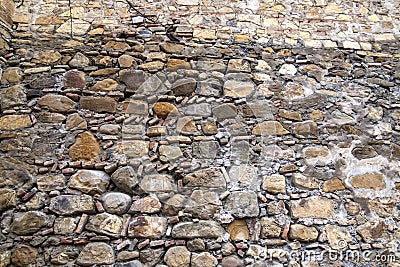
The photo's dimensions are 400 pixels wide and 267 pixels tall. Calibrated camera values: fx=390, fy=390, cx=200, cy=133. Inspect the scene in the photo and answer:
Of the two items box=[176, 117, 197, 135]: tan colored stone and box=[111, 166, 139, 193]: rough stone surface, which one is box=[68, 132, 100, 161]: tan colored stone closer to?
box=[111, 166, 139, 193]: rough stone surface

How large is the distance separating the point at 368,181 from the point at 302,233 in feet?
2.21

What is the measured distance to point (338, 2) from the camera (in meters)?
3.65

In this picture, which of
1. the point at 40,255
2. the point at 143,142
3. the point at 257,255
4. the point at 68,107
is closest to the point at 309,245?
the point at 257,255

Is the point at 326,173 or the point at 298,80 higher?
the point at 298,80

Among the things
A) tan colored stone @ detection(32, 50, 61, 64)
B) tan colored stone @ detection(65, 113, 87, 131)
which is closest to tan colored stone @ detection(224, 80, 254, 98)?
Result: tan colored stone @ detection(65, 113, 87, 131)

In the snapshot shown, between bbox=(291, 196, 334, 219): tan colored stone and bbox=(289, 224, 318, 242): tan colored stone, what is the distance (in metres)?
0.08

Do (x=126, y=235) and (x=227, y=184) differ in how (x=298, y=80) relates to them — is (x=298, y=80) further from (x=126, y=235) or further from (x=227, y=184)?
(x=126, y=235)

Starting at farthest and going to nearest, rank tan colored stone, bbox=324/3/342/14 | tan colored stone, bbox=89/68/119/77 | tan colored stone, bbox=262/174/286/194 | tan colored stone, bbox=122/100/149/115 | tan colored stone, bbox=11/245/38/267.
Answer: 1. tan colored stone, bbox=324/3/342/14
2. tan colored stone, bbox=89/68/119/77
3. tan colored stone, bbox=122/100/149/115
4. tan colored stone, bbox=262/174/286/194
5. tan colored stone, bbox=11/245/38/267

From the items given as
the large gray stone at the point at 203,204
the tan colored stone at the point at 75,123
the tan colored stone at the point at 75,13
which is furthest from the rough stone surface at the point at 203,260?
the tan colored stone at the point at 75,13

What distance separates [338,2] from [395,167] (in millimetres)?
1642

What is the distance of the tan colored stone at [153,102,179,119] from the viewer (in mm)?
3021

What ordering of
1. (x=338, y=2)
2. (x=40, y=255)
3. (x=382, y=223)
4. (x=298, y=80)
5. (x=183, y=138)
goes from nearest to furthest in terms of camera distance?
1. (x=40, y=255)
2. (x=382, y=223)
3. (x=183, y=138)
4. (x=298, y=80)
5. (x=338, y=2)

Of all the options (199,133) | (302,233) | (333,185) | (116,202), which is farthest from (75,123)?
(333,185)

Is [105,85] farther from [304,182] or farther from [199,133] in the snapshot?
[304,182]
